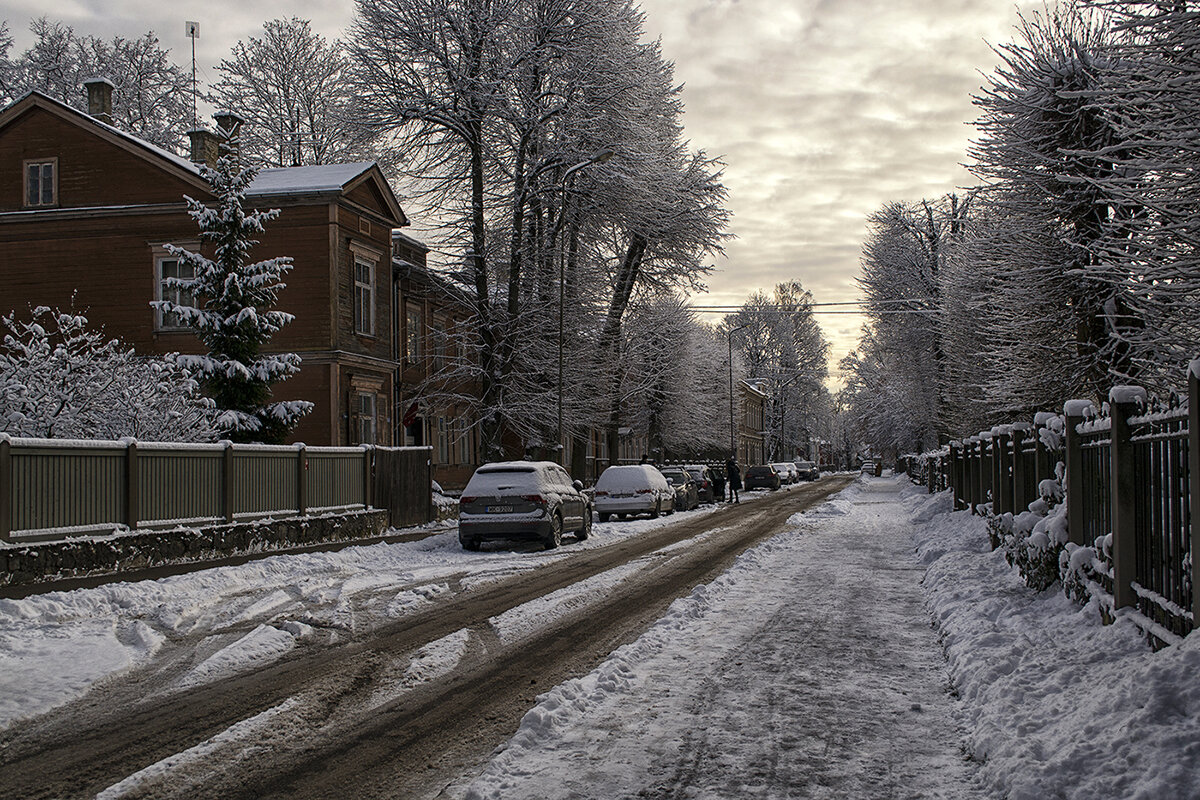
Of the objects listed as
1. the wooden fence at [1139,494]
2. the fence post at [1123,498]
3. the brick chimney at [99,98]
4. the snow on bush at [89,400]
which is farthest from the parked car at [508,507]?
the brick chimney at [99,98]

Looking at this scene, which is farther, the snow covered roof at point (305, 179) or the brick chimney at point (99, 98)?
the brick chimney at point (99, 98)

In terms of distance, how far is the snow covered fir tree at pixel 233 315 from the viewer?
20.5m

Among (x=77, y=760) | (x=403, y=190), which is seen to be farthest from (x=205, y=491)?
(x=403, y=190)

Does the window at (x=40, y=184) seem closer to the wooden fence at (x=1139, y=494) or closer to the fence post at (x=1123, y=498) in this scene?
the wooden fence at (x=1139, y=494)

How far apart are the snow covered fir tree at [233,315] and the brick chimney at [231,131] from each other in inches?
3.3

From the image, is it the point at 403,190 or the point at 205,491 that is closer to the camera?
the point at 205,491

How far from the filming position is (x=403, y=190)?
1235 inches

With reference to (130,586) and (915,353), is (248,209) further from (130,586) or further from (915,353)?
(915,353)

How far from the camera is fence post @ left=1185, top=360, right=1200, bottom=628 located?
5340mm

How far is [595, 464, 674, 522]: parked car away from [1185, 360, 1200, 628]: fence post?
927 inches

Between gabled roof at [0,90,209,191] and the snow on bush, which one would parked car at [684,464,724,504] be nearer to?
gabled roof at [0,90,209,191]

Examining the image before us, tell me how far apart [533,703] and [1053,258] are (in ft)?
49.9

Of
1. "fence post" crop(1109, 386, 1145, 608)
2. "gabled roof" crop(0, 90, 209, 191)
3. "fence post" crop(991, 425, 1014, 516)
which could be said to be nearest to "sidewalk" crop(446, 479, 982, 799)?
"fence post" crop(1109, 386, 1145, 608)

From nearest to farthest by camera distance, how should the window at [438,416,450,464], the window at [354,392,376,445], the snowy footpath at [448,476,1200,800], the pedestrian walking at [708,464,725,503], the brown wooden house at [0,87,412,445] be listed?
the snowy footpath at [448,476,1200,800] → the brown wooden house at [0,87,412,445] → the window at [354,392,376,445] → the window at [438,416,450,464] → the pedestrian walking at [708,464,725,503]
